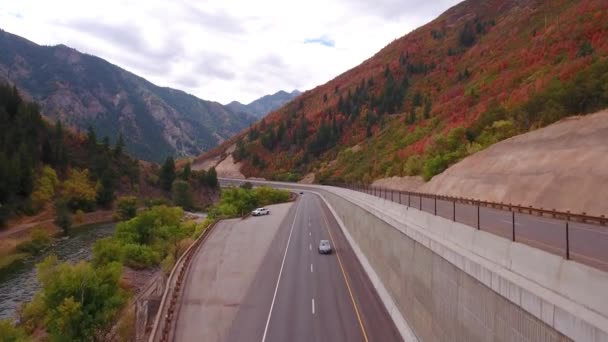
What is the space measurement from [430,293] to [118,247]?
3834cm

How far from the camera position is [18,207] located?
72812 mm

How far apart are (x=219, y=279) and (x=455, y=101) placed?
93.1 m

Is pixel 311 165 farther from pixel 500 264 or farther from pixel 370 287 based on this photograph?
pixel 500 264

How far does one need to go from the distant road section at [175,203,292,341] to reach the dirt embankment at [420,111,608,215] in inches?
905

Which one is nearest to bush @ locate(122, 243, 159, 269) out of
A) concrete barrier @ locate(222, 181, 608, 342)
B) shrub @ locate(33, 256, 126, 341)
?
shrub @ locate(33, 256, 126, 341)

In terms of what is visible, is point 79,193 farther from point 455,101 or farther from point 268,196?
point 455,101

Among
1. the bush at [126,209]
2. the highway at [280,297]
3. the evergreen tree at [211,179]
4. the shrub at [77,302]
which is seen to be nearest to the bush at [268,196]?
the bush at [126,209]

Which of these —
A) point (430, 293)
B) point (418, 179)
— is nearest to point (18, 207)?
point (418, 179)

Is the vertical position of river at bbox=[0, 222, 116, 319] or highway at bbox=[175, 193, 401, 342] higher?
highway at bbox=[175, 193, 401, 342]

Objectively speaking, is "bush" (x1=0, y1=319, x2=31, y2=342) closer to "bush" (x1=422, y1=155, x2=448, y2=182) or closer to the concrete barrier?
the concrete barrier

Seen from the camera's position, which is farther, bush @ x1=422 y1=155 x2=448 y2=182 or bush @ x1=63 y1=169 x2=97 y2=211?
bush @ x1=63 y1=169 x2=97 y2=211

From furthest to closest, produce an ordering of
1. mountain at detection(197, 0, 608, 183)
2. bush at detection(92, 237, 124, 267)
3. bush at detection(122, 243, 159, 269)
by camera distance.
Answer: mountain at detection(197, 0, 608, 183), bush at detection(122, 243, 159, 269), bush at detection(92, 237, 124, 267)

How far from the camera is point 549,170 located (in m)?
34.5

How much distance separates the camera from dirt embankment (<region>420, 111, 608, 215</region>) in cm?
2895
